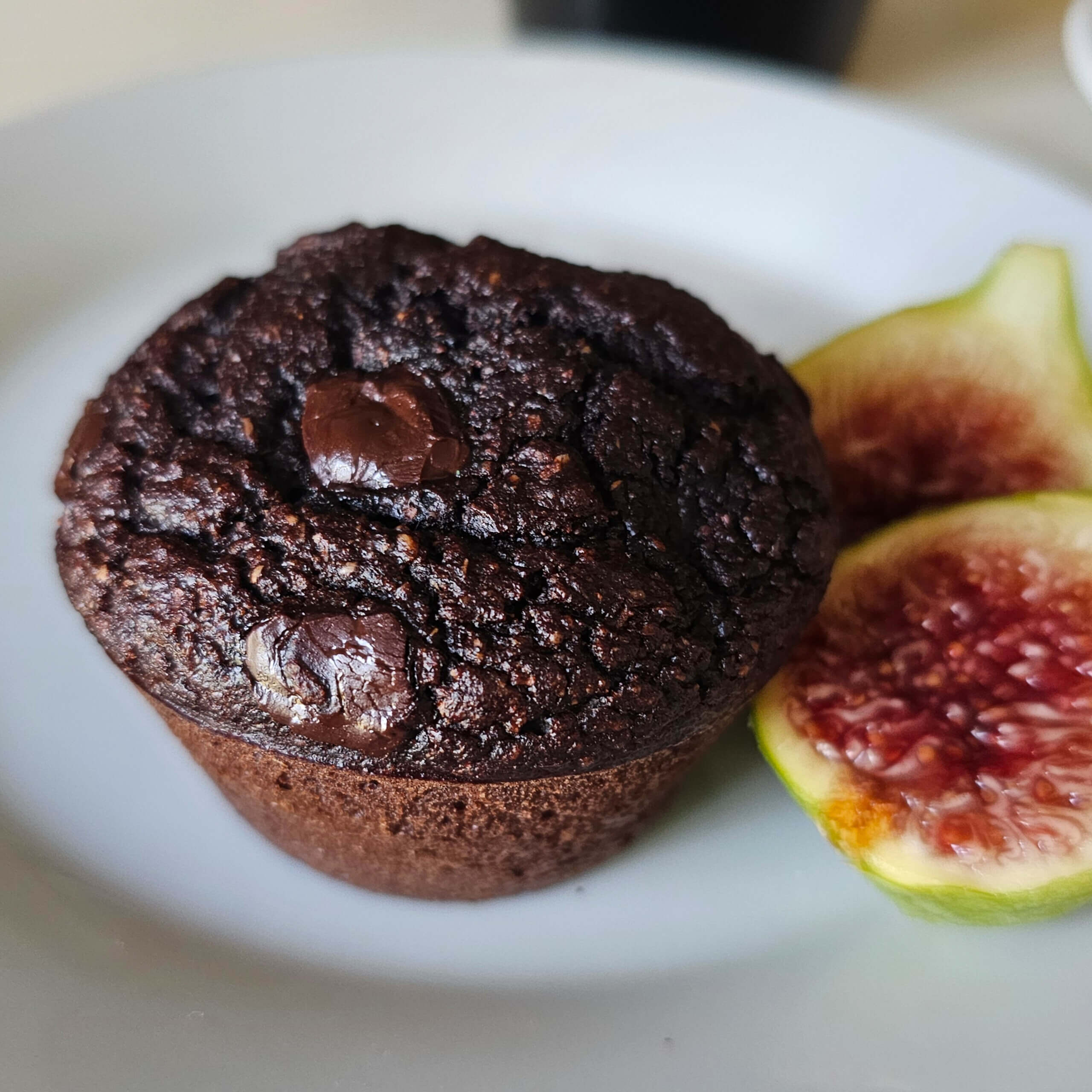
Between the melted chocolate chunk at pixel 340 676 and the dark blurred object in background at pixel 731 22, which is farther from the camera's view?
the dark blurred object in background at pixel 731 22

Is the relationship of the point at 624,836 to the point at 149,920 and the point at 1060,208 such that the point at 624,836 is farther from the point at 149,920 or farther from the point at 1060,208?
the point at 1060,208

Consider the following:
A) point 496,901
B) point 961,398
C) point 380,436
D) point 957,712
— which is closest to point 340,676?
point 380,436

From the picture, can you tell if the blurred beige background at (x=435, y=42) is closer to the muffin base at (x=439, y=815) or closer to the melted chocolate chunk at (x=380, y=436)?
the melted chocolate chunk at (x=380, y=436)

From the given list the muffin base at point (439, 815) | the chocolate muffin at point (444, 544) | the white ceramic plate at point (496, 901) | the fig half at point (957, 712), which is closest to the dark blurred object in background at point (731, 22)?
the white ceramic plate at point (496, 901)

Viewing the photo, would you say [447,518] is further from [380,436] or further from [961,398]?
[961,398]

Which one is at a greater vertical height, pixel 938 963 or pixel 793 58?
pixel 793 58

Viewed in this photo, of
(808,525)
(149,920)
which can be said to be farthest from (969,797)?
(149,920)
